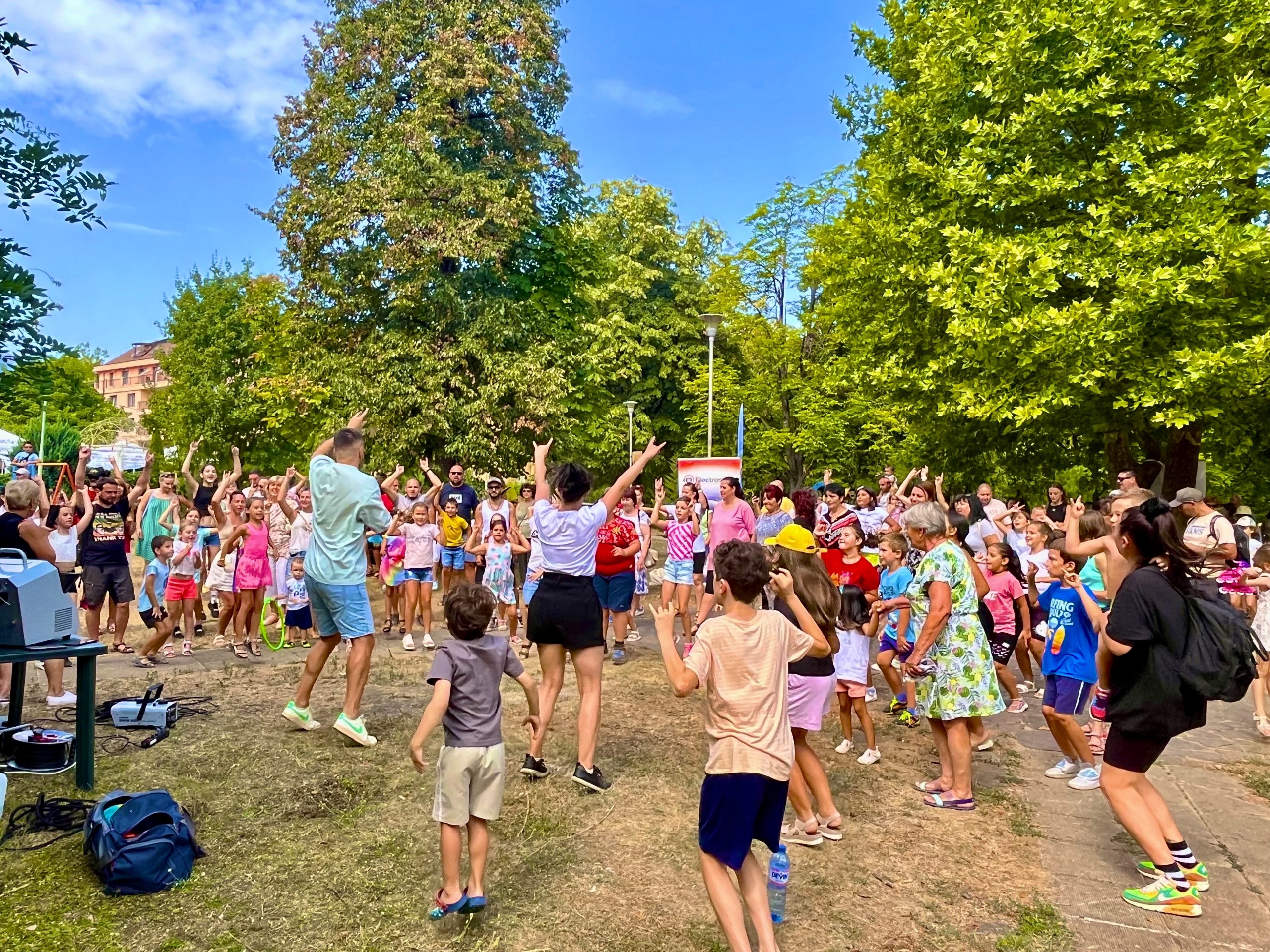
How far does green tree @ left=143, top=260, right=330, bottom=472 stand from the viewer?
2833 centimetres

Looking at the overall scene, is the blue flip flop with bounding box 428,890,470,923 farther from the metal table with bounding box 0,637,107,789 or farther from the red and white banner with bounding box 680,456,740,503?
the red and white banner with bounding box 680,456,740,503

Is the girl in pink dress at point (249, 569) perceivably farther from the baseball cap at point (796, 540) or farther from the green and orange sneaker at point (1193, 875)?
the green and orange sneaker at point (1193, 875)

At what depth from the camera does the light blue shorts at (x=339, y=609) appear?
596 centimetres

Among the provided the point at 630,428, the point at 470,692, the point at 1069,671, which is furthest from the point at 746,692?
the point at 630,428

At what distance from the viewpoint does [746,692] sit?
334 cm

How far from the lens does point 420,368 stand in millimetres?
19250

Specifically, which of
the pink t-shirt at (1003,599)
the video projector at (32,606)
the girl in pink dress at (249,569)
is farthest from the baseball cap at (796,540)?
the girl in pink dress at (249,569)

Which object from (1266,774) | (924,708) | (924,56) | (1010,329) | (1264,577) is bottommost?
(1266,774)

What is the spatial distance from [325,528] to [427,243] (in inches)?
563

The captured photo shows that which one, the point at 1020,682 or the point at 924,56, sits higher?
the point at 924,56

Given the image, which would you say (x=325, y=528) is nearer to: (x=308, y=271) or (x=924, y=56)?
(x=924, y=56)

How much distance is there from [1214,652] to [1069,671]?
5.71 feet

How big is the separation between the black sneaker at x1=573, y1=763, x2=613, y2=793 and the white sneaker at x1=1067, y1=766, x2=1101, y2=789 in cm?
323

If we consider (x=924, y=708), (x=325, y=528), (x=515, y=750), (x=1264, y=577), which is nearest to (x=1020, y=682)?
(x=1264, y=577)
